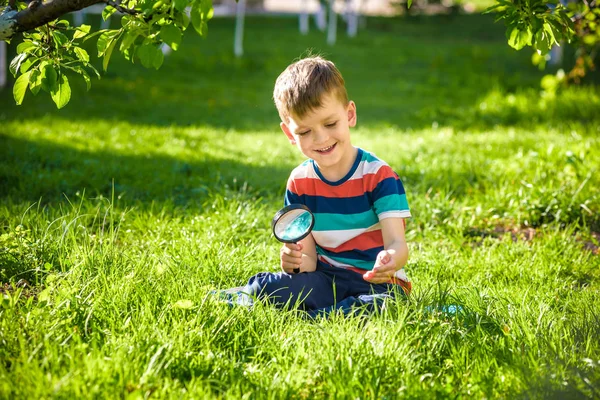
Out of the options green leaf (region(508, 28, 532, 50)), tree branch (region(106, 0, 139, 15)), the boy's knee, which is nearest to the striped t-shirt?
the boy's knee

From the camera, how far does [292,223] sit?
108 inches

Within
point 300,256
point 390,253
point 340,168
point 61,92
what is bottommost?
point 300,256

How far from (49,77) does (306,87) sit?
1.08 meters

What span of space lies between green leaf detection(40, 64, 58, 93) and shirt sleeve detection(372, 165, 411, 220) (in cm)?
146

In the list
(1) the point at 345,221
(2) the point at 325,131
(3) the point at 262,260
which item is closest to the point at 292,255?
(1) the point at 345,221

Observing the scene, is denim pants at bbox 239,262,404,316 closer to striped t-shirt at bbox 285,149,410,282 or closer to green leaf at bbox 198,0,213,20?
striped t-shirt at bbox 285,149,410,282

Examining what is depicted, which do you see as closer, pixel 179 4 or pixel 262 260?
pixel 179 4

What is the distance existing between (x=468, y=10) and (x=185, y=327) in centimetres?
3849

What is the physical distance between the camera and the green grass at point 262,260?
2188 millimetres

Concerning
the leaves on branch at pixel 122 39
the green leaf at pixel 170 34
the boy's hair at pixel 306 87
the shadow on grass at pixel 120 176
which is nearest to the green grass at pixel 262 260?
the shadow on grass at pixel 120 176

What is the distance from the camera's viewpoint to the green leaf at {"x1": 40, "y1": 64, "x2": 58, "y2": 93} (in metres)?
2.62

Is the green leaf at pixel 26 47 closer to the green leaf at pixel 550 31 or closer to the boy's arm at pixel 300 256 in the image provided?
the boy's arm at pixel 300 256

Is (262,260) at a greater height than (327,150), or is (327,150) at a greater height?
(327,150)

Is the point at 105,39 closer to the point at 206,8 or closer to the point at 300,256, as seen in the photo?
the point at 206,8
